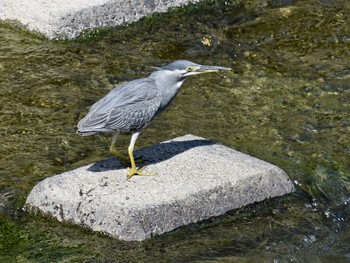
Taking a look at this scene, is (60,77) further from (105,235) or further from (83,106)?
(105,235)

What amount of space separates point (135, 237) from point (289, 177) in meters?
1.38

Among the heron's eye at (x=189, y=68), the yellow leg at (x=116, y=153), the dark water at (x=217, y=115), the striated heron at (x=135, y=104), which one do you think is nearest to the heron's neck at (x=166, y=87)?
the striated heron at (x=135, y=104)

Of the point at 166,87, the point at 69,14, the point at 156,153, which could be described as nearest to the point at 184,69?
the point at 166,87

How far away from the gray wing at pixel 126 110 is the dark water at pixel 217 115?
71 cm

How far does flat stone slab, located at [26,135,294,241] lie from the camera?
621cm

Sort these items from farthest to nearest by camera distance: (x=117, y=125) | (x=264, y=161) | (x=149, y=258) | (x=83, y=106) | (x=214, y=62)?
1. (x=214, y=62)
2. (x=83, y=106)
3. (x=264, y=161)
4. (x=117, y=125)
5. (x=149, y=258)

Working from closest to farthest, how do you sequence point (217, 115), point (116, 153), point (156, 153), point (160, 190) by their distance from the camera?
1. point (160, 190)
2. point (116, 153)
3. point (156, 153)
4. point (217, 115)

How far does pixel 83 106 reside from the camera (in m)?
8.28

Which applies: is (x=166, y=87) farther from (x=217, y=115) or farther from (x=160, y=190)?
(x=217, y=115)

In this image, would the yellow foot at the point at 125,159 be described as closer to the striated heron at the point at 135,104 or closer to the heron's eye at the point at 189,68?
the striated heron at the point at 135,104

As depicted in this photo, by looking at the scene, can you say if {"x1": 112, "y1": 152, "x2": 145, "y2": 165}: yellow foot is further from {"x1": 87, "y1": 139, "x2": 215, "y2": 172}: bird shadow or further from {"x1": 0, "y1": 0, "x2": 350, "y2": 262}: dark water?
{"x1": 0, "y1": 0, "x2": 350, "y2": 262}: dark water

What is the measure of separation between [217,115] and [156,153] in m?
1.18

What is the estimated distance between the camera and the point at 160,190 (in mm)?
6441

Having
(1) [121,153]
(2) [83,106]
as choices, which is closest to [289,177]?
→ (1) [121,153]
